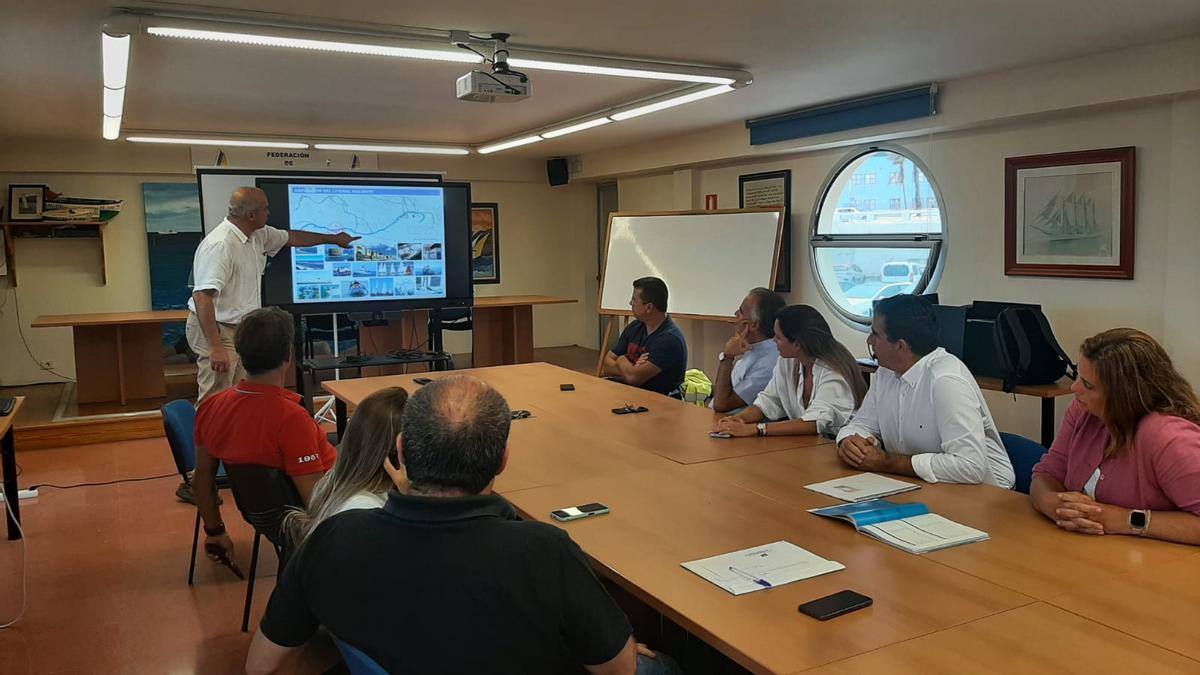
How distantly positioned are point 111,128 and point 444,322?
3.45 m

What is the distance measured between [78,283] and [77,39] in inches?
201

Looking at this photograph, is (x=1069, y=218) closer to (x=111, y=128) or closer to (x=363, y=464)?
(x=363, y=464)

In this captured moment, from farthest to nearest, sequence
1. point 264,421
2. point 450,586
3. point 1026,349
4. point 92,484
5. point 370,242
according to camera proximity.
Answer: point 370,242
point 92,484
point 1026,349
point 264,421
point 450,586

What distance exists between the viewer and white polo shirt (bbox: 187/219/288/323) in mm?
4723

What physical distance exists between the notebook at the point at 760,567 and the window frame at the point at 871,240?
4341 millimetres

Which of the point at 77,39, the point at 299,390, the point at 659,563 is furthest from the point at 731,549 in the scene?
the point at 299,390

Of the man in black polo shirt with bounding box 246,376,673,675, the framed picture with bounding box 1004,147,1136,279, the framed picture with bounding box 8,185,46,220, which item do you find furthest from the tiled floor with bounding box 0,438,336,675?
the framed picture with bounding box 1004,147,1136,279

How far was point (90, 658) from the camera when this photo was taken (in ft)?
10.0

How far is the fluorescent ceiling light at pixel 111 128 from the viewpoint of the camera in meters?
6.46

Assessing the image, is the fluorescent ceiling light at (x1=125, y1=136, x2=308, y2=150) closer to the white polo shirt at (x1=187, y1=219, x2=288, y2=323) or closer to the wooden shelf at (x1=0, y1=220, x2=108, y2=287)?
the wooden shelf at (x1=0, y1=220, x2=108, y2=287)

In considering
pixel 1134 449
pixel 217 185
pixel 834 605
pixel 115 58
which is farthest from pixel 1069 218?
pixel 217 185

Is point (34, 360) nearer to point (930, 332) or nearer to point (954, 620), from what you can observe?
point (930, 332)

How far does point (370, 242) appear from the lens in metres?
6.62

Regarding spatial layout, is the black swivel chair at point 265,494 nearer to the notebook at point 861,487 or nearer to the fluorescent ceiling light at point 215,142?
the notebook at point 861,487
